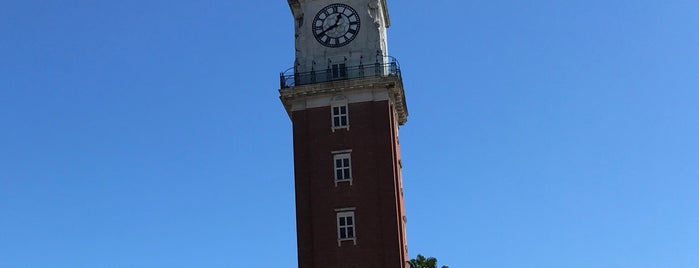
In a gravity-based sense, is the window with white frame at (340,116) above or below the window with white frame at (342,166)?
above

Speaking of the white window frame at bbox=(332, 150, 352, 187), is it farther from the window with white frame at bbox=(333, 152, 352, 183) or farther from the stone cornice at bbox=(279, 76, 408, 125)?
the stone cornice at bbox=(279, 76, 408, 125)

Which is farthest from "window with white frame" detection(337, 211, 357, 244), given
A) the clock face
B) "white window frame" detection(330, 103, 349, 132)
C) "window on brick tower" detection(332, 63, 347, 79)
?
the clock face

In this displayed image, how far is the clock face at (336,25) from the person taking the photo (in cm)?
5472

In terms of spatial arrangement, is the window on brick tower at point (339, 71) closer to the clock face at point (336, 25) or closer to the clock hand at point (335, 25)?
the clock face at point (336, 25)

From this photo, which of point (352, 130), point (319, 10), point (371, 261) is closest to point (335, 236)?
point (371, 261)

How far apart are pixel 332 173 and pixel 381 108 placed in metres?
4.93

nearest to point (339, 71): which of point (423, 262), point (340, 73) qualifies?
point (340, 73)

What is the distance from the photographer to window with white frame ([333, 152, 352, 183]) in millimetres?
50969

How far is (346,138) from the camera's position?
170ft

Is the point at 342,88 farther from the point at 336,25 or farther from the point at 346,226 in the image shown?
Answer: the point at 346,226

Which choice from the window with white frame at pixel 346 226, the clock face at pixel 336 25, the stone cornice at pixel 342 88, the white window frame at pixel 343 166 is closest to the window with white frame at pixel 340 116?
the stone cornice at pixel 342 88

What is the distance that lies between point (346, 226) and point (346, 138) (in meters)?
5.41

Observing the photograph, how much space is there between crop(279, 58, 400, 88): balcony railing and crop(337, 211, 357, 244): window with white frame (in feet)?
28.2

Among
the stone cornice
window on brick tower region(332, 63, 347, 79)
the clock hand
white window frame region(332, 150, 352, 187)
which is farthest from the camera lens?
the clock hand
